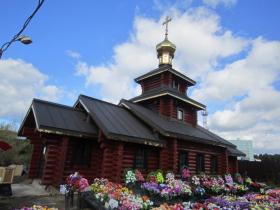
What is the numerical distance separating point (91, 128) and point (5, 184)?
503 cm

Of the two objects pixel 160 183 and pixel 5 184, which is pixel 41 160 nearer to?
pixel 5 184

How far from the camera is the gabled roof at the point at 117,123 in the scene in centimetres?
1330

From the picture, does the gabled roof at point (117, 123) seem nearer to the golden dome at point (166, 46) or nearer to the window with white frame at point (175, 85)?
the window with white frame at point (175, 85)

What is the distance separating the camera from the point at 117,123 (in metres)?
14.8

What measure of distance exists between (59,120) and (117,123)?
3.20 m

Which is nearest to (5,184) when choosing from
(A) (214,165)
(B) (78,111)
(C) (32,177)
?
(C) (32,177)

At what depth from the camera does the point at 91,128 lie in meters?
14.2

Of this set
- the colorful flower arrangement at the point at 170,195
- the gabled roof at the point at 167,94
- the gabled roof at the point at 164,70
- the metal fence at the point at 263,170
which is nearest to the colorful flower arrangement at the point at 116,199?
the colorful flower arrangement at the point at 170,195

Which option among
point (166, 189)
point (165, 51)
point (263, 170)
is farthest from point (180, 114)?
point (263, 170)

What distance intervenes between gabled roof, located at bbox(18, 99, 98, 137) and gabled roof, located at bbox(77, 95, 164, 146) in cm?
64

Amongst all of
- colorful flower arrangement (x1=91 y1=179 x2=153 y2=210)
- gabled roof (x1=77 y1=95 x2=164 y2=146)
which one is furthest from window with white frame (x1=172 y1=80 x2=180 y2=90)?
colorful flower arrangement (x1=91 y1=179 x2=153 y2=210)

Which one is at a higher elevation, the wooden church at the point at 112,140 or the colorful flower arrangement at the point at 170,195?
the wooden church at the point at 112,140

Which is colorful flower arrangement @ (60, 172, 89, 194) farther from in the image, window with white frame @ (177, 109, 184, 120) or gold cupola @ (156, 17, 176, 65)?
gold cupola @ (156, 17, 176, 65)

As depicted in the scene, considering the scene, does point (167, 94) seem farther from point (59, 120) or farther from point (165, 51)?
point (59, 120)
